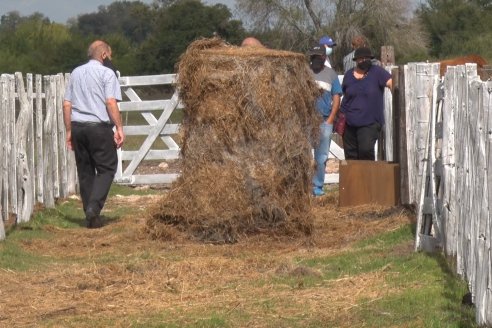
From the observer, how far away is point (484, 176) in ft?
23.6

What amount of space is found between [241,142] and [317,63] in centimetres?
430

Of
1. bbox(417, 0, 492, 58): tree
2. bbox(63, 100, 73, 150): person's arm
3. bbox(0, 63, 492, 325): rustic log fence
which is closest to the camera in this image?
bbox(0, 63, 492, 325): rustic log fence

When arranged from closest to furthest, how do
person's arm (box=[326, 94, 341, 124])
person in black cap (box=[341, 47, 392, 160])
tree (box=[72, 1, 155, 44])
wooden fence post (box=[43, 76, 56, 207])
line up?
person in black cap (box=[341, 47, 392, 160]) < wooden fence post (box=[43, 76, 56, 207]) < person's arm (box=[326, 94, 341, 124]) < tree (box=[72, 1, 155, 44])

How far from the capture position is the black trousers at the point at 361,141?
14.9 metres

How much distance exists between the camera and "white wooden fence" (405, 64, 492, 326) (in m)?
7.19

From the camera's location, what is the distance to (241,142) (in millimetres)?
11664

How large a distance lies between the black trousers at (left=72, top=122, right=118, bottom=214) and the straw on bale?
1594 mm

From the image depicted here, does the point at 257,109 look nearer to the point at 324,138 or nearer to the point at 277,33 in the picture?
the point at 324,138

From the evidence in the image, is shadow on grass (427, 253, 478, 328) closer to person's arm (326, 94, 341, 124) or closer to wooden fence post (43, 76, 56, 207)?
person's arm (326, 94, 341, 124)

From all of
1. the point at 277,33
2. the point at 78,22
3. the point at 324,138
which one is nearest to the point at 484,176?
the point at 324,138

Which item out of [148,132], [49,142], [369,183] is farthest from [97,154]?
[148,132]

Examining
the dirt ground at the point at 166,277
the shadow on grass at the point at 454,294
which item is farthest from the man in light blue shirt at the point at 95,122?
the shadow on grass at the point at 454,294

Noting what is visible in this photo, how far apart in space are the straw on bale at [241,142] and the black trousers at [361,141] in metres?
3.10

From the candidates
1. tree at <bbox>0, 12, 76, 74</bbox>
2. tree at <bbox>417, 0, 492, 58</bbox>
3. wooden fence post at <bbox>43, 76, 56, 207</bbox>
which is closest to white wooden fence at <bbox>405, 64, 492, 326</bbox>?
wooden fence post at <bbox>43, 76, 56, 207</bbox>
